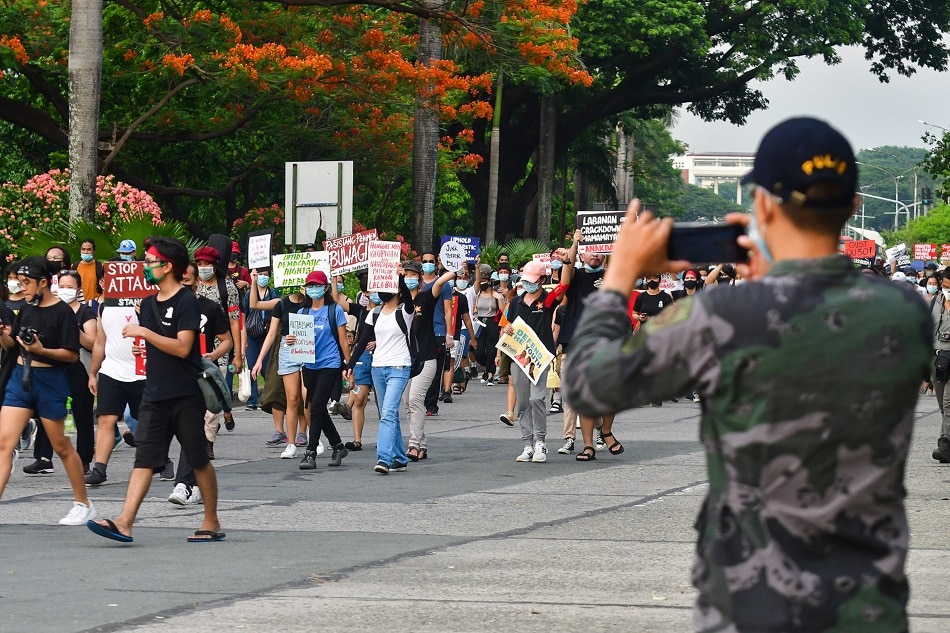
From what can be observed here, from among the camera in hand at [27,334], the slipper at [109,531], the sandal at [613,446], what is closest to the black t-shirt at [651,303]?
the sandal at [613,446]

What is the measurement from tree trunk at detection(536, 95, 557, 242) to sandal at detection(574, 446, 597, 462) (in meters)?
27.7

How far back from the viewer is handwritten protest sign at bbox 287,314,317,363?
47.2 ft

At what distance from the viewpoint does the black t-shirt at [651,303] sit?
2136cm

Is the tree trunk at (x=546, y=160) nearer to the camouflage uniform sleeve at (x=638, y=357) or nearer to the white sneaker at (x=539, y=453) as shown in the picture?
the white sneaker at (x=539, y=453)

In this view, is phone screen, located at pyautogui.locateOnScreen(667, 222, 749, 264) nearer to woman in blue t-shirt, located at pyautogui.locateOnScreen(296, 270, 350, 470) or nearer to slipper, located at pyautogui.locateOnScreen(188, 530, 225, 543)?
slipper, located at pyautogui.locateOnScreen(188, 530, 225, 543)

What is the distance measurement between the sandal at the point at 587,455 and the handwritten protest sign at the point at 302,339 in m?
2.54

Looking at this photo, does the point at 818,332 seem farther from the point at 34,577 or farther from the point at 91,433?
the point at 91,433

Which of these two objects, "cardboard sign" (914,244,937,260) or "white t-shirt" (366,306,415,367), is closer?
"white t-shirt" (366,306,415,367)

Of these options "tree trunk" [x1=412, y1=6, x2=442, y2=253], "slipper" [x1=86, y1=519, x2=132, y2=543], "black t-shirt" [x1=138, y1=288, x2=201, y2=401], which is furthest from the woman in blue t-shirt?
"tree trunk" [x1=412, y1=6, x2=442, y2=253]

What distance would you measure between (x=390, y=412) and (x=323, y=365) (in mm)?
1155

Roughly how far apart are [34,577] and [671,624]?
3.29m

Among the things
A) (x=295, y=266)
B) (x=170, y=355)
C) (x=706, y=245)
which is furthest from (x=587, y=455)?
(x=706, y=245)

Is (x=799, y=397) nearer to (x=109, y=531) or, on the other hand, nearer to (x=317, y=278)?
(x=109, y=531)

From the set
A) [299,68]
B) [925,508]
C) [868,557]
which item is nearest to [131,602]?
[868,557]
